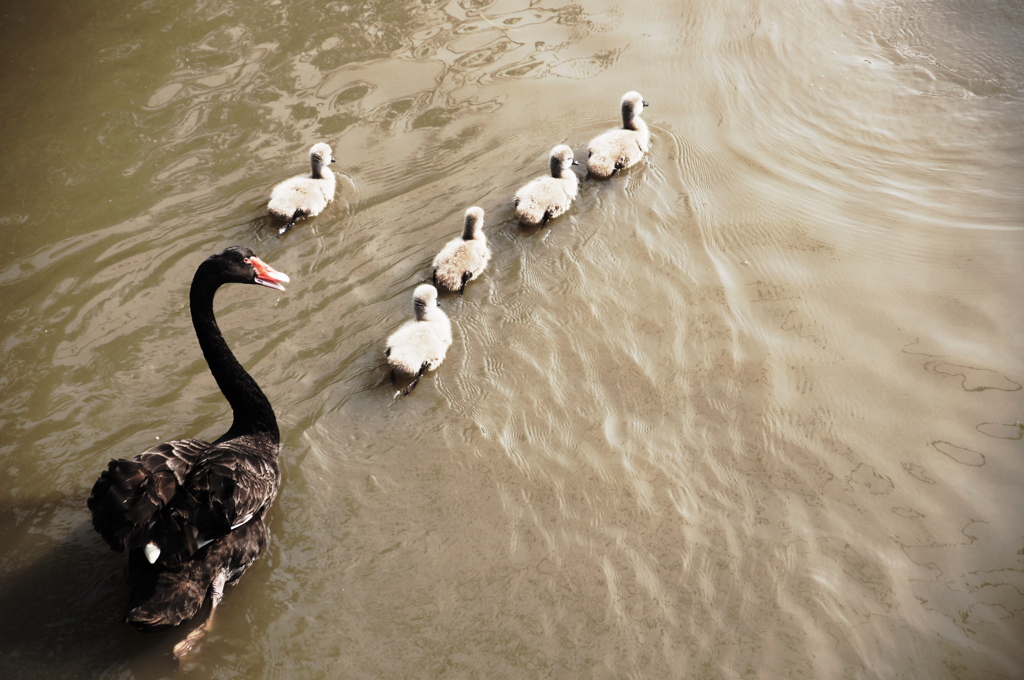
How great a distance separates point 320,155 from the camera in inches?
210

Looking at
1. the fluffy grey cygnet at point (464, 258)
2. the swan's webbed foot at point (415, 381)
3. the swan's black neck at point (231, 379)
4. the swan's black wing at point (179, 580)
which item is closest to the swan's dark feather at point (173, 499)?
the swan's black wing at point (179, 580)

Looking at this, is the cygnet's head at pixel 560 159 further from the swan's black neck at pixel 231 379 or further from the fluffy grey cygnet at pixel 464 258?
the swan's black neck at pixel 231 379

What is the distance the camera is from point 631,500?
145 inches

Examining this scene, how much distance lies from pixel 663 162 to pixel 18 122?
529cm

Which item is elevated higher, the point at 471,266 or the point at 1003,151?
the point at 1003,151

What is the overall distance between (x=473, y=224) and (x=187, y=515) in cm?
262

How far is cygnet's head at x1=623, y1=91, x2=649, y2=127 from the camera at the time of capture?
18.7ft

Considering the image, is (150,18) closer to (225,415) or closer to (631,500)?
(225,415)

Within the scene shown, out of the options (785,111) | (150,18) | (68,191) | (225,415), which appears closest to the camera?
(225,415)

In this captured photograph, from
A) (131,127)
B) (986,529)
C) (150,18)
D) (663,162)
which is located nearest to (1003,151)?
(663,162)

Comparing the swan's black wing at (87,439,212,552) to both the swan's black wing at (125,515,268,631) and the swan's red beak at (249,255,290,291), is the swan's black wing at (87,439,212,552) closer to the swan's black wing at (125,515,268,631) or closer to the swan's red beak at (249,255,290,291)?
the swan's black wing at (125,515,268,631)

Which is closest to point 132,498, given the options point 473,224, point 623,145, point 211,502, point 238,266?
point 211,502

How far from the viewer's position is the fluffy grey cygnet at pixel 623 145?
5488 millimetres

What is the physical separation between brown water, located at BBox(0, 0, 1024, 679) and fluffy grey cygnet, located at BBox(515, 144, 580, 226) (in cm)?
17
